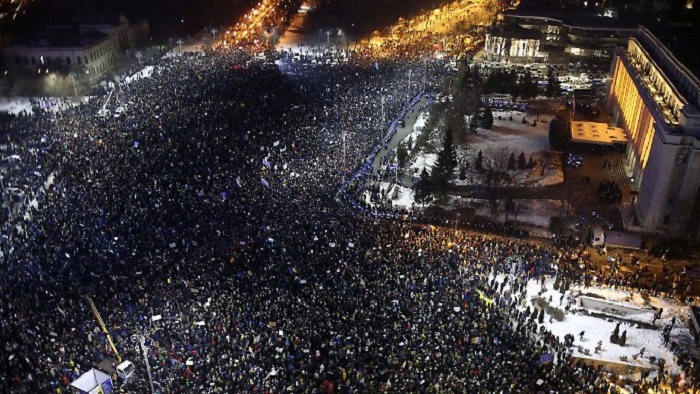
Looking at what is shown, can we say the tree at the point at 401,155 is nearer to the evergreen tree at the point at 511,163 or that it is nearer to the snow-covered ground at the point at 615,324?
the evergreen tree at the point at 511,163

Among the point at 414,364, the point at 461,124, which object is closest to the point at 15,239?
the point at 414,364

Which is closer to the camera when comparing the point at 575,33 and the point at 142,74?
the point at 142,74

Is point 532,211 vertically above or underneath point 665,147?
underneath

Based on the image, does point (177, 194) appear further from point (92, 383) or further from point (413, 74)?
point (413, 74)

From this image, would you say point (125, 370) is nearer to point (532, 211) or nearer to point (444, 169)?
point (444, 169)

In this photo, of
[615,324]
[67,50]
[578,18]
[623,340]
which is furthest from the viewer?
[578,18]

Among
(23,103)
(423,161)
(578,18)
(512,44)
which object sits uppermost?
(578,18)

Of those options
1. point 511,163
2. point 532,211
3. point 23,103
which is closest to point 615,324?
point 532,211
